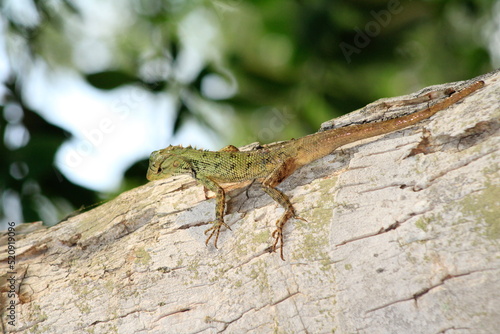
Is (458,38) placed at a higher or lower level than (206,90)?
lower

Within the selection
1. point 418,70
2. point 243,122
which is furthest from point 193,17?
point 418,70

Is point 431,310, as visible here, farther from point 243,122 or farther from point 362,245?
point 243,122

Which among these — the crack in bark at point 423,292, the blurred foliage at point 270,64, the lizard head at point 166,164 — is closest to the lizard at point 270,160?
the lizard head at point 166,164

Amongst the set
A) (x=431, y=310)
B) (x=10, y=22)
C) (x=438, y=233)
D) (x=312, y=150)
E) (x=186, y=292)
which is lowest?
(x=431, y=310)

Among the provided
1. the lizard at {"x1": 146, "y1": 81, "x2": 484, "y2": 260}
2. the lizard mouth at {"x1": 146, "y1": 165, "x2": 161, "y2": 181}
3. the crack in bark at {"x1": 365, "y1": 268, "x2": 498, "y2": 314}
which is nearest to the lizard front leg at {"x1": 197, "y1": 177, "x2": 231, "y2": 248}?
the lizard at {"x1": 146, "y1": 81, "x2": 484, "y2": 260}

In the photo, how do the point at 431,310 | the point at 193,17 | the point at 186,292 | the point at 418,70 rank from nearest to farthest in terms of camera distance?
the point at 431,310 < the point at 186,292 < the point at 418,70 < the point at 193,17

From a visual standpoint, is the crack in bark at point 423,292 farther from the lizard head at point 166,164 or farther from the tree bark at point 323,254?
the lizard head at point 166,164

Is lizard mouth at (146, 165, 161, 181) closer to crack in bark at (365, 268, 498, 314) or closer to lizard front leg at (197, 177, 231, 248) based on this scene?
lizard front leg at (197, 177, 231, 248)

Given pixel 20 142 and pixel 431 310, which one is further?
pixel 20 142
